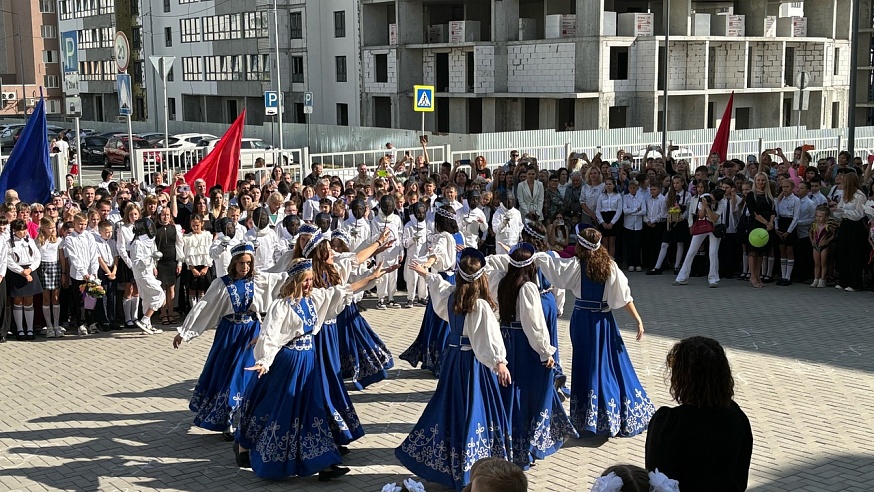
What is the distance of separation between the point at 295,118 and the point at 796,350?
46.0m

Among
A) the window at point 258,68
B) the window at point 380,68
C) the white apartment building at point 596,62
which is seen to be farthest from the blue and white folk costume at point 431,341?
the window at point 258,68

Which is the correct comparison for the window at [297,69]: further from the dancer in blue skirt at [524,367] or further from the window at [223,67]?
the dancer in blue skirt at [524,367]

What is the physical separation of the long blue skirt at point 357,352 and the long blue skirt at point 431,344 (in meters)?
0.59

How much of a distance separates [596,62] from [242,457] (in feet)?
116

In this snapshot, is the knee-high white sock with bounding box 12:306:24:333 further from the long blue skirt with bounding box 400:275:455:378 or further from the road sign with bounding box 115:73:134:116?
the long blue skirt with bounding box 400:275:455:378

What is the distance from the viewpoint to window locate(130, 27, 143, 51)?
6656 centimetres

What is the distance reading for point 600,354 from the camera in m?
8.64

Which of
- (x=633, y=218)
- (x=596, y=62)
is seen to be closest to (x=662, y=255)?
(x=633, y=218)

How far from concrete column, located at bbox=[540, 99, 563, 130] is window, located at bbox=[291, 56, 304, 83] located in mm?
15714

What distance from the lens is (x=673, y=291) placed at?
15.9m

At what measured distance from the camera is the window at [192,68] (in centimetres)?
6247

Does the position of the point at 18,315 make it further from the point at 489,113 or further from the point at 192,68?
the point at 192,68

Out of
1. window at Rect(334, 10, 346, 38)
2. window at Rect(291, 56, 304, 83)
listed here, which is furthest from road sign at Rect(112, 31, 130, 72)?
window at Rect(291, 56, 304, 83)

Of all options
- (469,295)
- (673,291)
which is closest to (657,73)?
(673,291)
